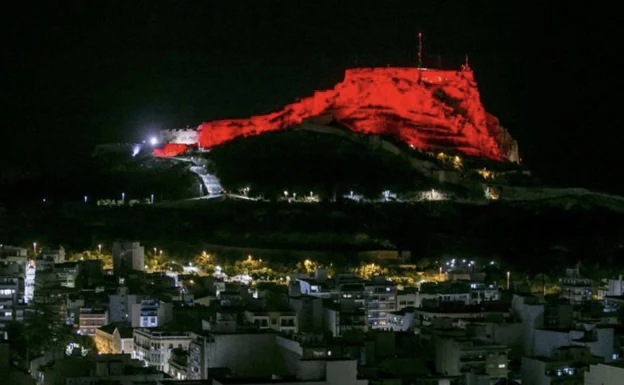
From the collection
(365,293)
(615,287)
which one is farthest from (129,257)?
(615,287)

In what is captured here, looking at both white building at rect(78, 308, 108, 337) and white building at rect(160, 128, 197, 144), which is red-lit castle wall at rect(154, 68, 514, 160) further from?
white building at rect(78, 308, 108, 337)

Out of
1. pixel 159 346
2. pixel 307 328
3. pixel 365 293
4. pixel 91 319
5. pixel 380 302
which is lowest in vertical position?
pixel 159 346

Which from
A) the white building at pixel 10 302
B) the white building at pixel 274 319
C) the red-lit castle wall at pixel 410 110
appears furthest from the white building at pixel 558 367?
the red-lit castle wall at pixel 410 110

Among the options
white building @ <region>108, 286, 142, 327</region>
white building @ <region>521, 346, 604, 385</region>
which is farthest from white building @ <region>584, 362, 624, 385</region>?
white building @ <region>108, 286, 142, 327</region>

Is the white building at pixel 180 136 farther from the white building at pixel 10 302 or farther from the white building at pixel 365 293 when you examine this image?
the white building at pixel 10 302

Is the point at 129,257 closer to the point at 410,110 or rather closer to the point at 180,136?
the point at 180,136
